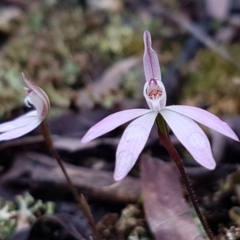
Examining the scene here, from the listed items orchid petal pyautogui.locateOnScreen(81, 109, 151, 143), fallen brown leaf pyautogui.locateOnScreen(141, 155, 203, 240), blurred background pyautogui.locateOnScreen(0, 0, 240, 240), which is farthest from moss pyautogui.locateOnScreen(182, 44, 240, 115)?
orchid petal pyautogui.locateOnScreen(81, 109, 151, 143)

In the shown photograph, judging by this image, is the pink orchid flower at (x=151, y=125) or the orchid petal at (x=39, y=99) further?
the orchid petal at (x=39, y=99)

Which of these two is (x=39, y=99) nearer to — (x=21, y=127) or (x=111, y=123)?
(x=21, y=127)

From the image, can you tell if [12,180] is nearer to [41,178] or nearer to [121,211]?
[41,178]

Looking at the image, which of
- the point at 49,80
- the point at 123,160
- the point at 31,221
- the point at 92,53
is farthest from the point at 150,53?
the point at 92,53

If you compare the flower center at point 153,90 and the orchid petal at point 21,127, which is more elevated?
the flower center at point 153,90

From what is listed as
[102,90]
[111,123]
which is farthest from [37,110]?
[102,90]

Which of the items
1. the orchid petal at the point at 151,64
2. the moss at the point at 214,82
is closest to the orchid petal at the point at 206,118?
the orchid petal at the point at 151,64

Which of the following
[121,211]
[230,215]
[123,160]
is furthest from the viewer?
[121,211]

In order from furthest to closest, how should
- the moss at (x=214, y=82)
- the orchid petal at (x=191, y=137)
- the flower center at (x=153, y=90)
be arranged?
1. the moss at (x=214, y=82)
2. the flower center at (x=153, y=90)
3. the orchid petal at (x=191, y=137)

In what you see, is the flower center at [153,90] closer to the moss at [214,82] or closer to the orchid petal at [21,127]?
the orchid petal at [21,127]
